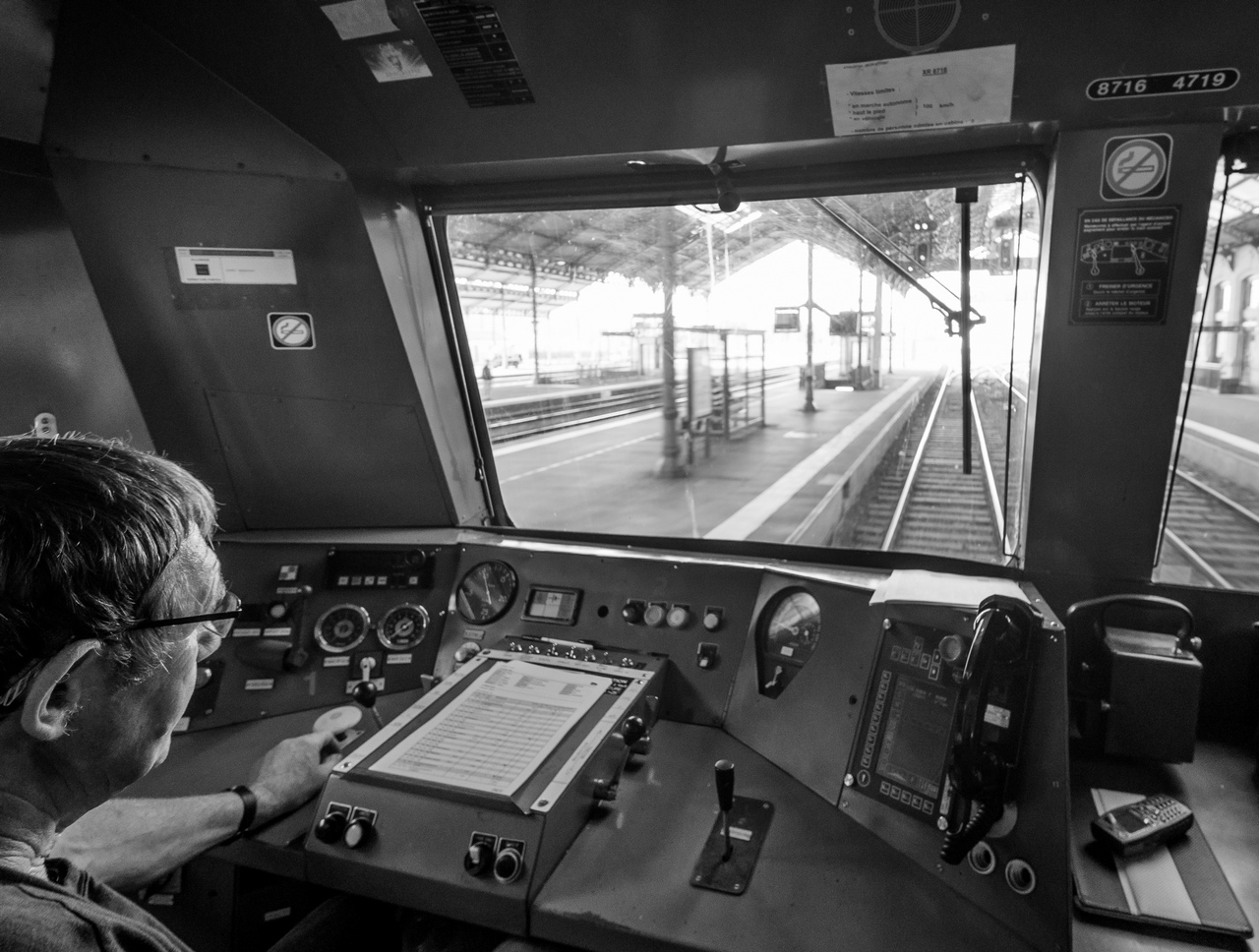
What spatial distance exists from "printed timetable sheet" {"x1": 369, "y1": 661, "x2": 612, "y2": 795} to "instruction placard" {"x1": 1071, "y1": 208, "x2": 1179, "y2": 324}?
146cm

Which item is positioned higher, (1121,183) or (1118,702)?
(1121,183)

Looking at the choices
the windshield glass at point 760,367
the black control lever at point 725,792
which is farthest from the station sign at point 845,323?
the black control lever at point 725,792

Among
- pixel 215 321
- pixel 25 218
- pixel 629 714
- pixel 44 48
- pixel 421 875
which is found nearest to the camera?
pixel 421 875

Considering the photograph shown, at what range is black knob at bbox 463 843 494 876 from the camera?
1.40 meters

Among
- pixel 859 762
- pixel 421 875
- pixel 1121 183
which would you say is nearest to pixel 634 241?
pixel 1121 183

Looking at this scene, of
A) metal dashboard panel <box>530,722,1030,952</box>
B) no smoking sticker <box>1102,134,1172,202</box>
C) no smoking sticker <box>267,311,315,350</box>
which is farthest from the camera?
no smoking sticker <box>267,311,315,350</box>

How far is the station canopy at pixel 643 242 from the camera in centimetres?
214

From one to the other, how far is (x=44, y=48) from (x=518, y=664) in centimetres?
200

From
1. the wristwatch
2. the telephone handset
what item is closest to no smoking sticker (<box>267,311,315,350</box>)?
the wristwatch

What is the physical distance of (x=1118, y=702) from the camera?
1699mm

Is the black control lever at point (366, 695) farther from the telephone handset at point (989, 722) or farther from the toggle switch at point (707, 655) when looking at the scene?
the telephone handset at point (989, 722)

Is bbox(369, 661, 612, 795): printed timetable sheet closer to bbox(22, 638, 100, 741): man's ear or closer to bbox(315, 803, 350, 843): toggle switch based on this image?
bbox(315, 803, 350, 843): toggle switch

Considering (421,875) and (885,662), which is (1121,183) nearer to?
(885,662)

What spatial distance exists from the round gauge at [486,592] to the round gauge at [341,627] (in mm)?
295
